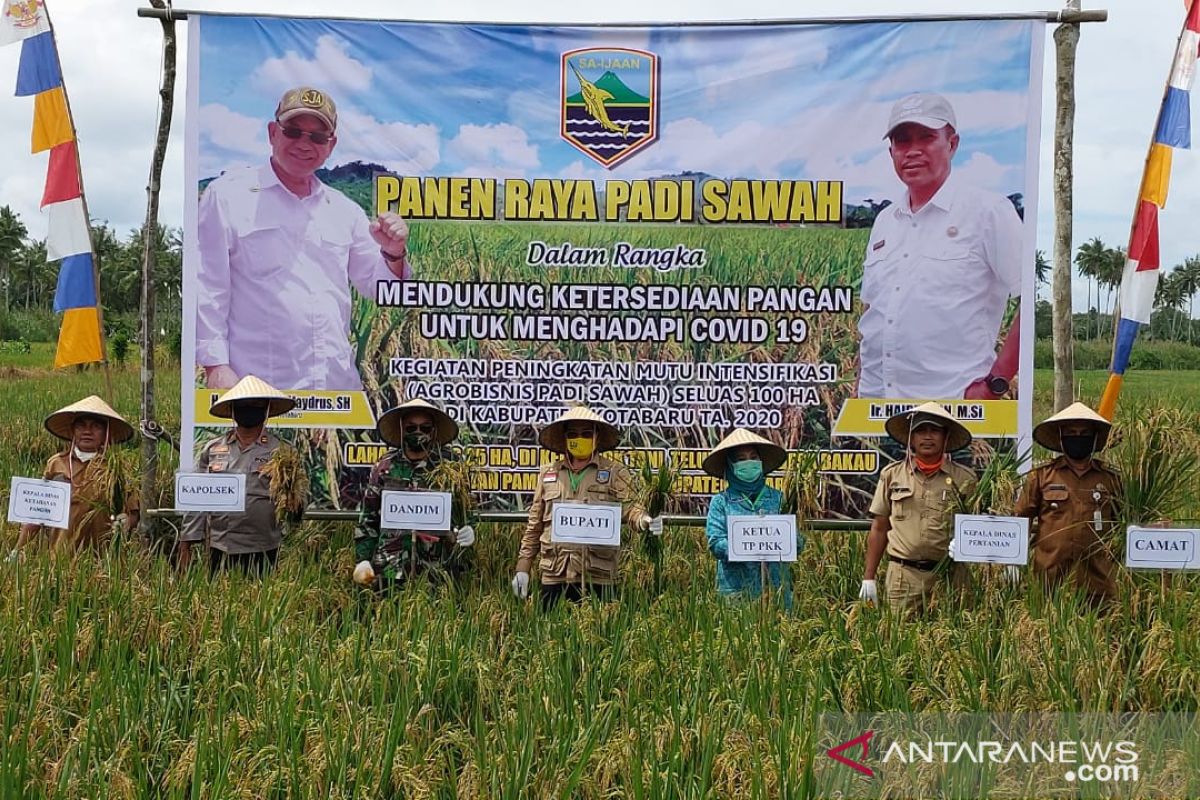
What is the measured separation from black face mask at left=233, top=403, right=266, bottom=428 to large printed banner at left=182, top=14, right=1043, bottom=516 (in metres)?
0.68

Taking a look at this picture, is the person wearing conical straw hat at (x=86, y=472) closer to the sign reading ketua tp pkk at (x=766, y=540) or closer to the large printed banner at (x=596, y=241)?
the large printed banner at (x=596, y=241)

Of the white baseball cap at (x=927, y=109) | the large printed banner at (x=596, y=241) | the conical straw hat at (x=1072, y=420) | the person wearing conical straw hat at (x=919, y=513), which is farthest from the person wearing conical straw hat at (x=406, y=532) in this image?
the white baseball cap at (x=927, y=109)

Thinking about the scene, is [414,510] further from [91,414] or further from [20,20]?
[20,20]

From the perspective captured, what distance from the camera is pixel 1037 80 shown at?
21.3 ft

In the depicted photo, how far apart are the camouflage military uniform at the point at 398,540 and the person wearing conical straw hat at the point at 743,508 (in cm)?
160

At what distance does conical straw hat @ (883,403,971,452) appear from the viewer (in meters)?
5.43

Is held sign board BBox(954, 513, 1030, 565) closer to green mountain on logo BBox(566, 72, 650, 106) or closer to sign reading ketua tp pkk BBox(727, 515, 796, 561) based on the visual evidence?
sign reading ketua tp pkk BBox(727, 515, 796, 561)

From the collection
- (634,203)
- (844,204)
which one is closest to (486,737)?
(634,203)

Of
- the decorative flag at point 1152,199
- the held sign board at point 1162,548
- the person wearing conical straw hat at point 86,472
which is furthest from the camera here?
the decorative flag at point 1152,199

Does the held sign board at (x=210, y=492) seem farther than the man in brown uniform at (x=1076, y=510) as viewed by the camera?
Yes

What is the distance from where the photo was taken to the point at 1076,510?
5.11 meters

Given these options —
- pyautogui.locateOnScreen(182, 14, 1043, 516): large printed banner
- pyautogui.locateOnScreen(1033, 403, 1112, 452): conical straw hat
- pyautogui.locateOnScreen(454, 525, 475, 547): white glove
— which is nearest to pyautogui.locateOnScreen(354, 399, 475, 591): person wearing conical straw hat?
pyautogui.locateOnScreen(454, 525, 475, 547): white glove

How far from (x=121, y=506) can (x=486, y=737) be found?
3864 mm

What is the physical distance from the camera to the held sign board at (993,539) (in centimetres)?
492
